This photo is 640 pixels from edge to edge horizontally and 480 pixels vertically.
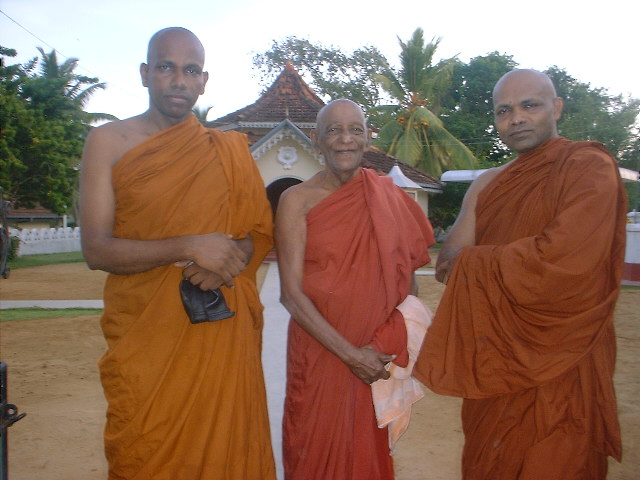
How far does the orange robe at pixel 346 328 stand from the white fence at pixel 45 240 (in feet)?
74.8

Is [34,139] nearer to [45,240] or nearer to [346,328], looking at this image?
[45,240]

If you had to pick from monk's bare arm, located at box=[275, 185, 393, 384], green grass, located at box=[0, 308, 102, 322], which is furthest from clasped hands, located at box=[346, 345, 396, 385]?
green grass, located at box=[0, 308, 102, 322]

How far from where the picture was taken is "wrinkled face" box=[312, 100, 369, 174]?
2.85 metres

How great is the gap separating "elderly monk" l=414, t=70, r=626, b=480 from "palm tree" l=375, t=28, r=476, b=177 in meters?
23.7

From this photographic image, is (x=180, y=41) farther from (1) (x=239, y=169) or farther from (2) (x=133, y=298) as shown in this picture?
(2) (x=133, y=298)

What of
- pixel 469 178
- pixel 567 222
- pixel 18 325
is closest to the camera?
pixel 567 222

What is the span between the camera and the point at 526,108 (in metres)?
2.57

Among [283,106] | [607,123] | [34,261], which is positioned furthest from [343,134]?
[607,123]

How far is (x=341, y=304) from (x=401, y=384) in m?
0.48

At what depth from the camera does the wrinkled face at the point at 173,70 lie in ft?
7.88

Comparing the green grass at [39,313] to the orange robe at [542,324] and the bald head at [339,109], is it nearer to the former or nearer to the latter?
the bald head at [339,109]

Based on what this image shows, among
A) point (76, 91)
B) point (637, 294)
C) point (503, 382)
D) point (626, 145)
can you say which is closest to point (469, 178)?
point (637, 294)

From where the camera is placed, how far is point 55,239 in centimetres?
2611

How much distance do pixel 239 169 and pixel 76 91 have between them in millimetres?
30811
